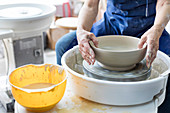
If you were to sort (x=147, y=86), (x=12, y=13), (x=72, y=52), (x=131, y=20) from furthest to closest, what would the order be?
(x=12, y=13)
(x=131, y=20)
(x=72, y=52)
(x=147, y=86)

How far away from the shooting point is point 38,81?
3.65 feet

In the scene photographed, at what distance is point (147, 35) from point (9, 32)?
4.01 ft

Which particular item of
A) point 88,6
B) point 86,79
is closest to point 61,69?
point 86,79

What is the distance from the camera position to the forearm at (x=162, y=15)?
1195mm

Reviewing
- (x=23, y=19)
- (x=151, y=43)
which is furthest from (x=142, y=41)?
(x=23, y=19)

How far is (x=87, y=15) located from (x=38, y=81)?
1.89 feet

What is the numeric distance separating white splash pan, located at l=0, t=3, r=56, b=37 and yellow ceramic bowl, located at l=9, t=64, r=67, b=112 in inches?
34.6

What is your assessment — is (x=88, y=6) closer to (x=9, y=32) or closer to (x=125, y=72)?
(x=125, y=72)

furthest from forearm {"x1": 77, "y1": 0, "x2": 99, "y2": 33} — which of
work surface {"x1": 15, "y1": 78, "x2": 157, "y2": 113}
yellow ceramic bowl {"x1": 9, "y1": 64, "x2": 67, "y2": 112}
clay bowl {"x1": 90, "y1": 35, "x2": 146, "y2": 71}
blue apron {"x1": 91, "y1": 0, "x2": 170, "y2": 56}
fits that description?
work surface {"x1": 15, "y1": 78, "x2": 157, "y2": 113}

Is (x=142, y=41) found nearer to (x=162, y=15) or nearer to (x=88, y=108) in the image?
(x=162, y=15)

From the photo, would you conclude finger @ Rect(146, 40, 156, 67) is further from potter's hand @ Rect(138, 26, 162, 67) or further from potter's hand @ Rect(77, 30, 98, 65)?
potter's hand @ Rect(77, 30, 98, 65)

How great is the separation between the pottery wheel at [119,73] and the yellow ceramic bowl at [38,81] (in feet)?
0.50

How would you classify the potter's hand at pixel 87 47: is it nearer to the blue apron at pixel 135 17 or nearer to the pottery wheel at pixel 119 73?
the pottery wheel at pixel 119 73

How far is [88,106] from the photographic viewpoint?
983mm
